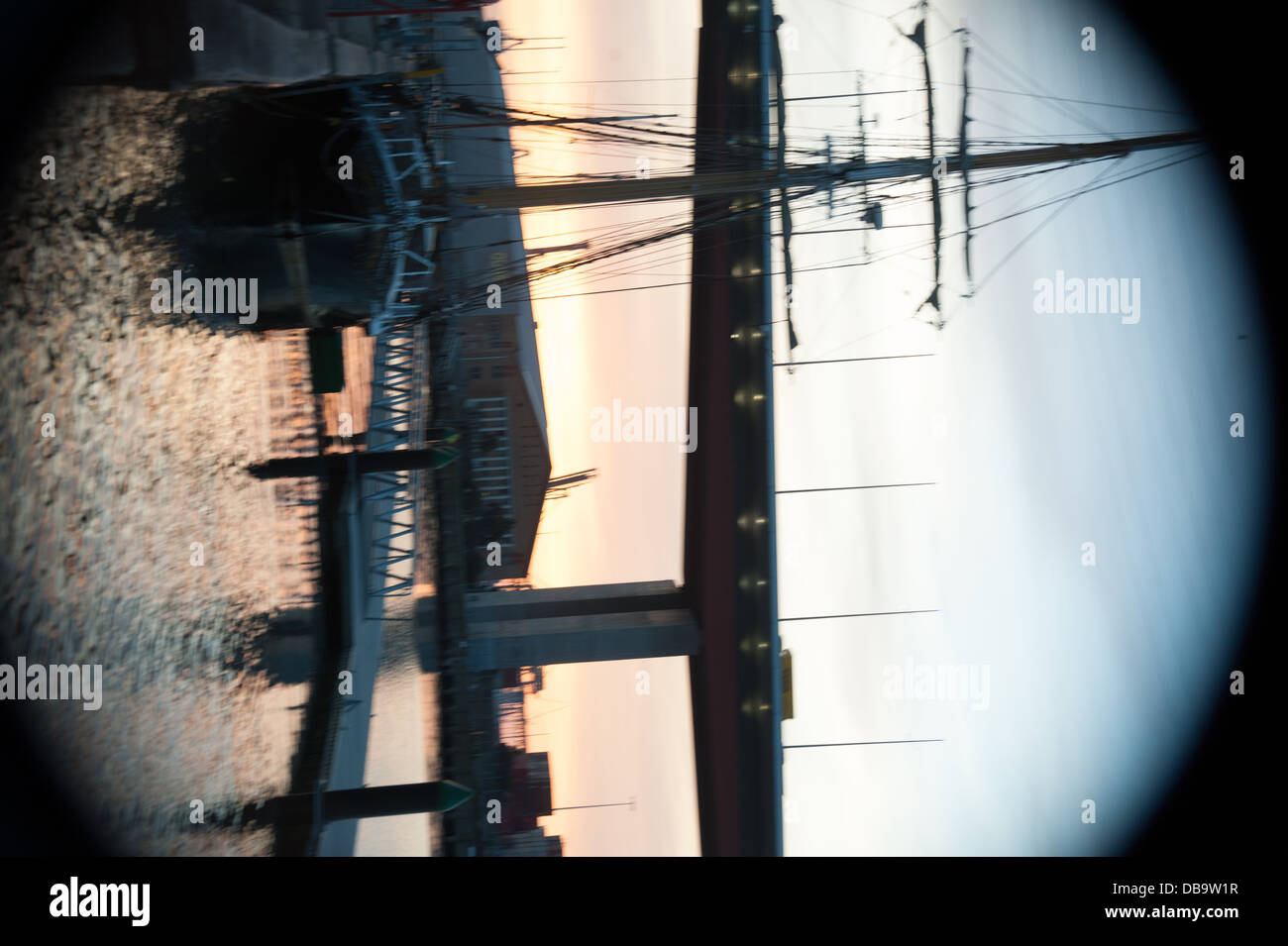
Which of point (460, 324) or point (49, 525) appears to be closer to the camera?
point (49, 525)

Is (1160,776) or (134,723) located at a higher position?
(134,723)

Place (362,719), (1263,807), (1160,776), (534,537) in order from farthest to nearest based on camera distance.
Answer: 1. (534,537)
2. (362,719)
3. (1160,776)
4. (1263,807)

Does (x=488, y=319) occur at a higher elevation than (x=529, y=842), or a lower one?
higher

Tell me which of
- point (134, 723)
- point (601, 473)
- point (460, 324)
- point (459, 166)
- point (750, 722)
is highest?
point (459, 166)

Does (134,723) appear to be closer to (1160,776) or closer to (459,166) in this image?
(459,166)

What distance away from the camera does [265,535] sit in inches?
238

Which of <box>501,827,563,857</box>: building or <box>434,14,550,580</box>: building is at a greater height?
<box>434,14,550,580</box>: building

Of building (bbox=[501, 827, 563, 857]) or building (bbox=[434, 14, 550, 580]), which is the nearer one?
building (bbox=[434, 14, 550, 580])

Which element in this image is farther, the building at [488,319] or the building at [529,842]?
the building at [529,842]

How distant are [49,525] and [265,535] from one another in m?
1.49

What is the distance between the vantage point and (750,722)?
6.39 m

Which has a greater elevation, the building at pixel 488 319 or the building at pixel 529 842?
the building at pixel 488 319

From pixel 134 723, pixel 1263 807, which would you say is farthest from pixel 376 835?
pixel 1263 807

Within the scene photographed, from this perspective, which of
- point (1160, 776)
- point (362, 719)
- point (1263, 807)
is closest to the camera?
point (1263, 807)
